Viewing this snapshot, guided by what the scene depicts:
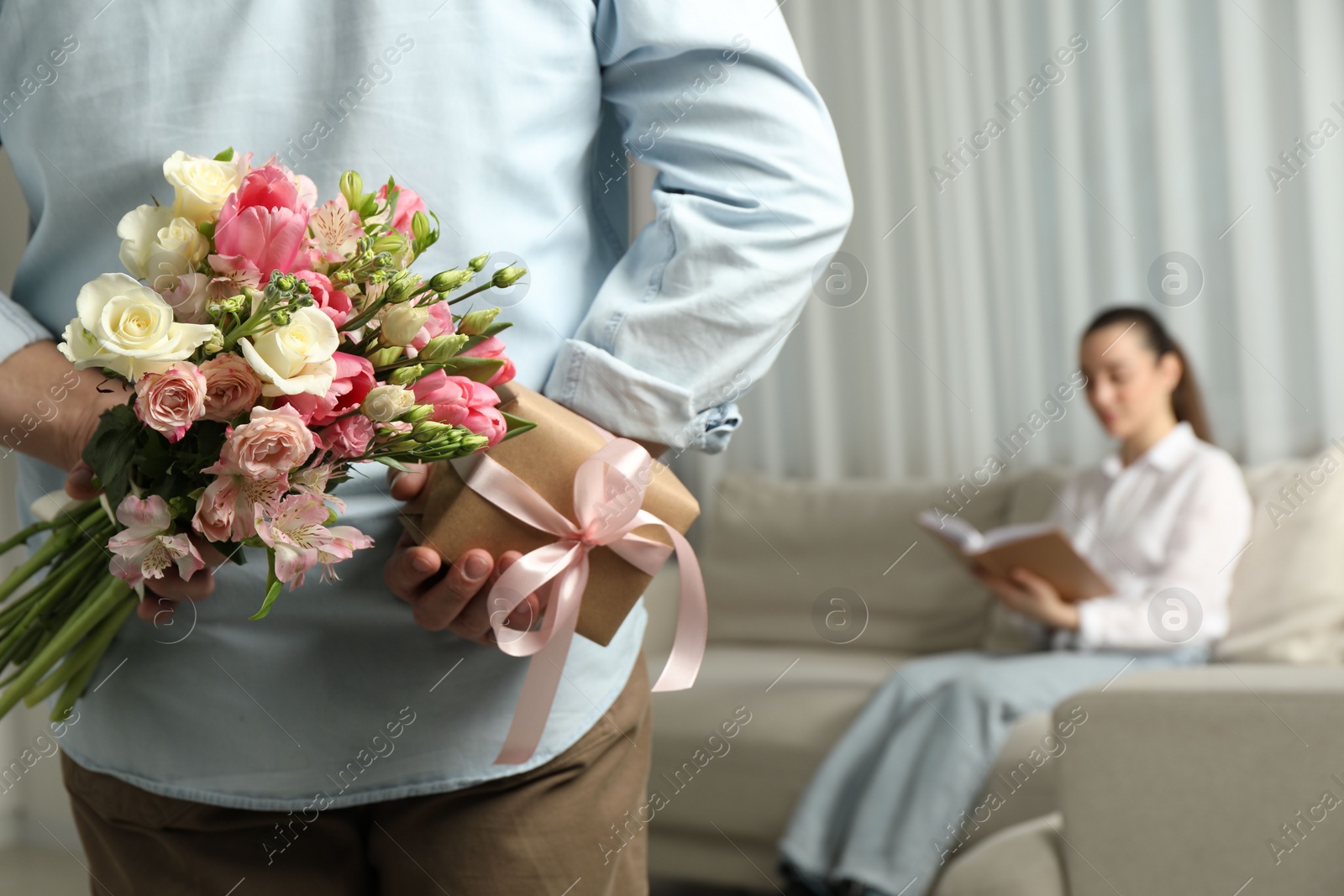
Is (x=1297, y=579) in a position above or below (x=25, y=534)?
below

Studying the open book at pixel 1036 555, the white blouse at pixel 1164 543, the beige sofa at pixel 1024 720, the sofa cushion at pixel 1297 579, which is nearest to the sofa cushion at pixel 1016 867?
the beige sofa at pixel 1024 720

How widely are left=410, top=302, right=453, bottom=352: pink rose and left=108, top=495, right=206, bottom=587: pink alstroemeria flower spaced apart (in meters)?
0.14

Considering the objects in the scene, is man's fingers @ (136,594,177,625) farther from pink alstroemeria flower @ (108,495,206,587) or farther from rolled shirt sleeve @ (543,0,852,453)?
rolled shirt sleeve @ (543,0,852,453)

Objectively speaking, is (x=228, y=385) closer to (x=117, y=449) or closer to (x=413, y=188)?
(x=117, y=449)

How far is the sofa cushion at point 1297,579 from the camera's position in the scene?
81.3 inches

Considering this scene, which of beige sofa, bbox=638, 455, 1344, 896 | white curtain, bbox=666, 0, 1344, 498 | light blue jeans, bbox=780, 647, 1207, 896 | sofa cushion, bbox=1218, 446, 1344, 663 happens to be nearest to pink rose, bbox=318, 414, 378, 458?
beige sofa, bbox=638, 455, 1344, 896

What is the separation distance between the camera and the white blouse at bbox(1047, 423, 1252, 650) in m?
2.07

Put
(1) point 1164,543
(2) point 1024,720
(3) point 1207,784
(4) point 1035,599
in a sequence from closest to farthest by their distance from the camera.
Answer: (3) point 1207,784, (2) point 1024,720, (4) point 1035,599, (1) point 1164,543

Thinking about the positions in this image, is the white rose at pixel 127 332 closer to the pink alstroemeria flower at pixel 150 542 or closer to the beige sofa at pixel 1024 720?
the pink alstroemeria flower at pixel 150 542

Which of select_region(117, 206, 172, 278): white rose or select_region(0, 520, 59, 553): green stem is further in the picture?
select_region(0, 520, 59, 553): green stem

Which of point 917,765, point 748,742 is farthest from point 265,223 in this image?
point 748,742

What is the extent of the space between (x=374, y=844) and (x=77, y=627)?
0.74 ft

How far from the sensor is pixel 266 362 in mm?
487

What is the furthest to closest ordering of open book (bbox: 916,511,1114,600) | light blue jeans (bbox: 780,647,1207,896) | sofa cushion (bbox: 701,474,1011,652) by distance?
sofa cushion (bbox: 701,474,1011,652)
open book (bbox: 916,511,1114,600)
light blue jeans (bbox: 780,647,1207,896)
